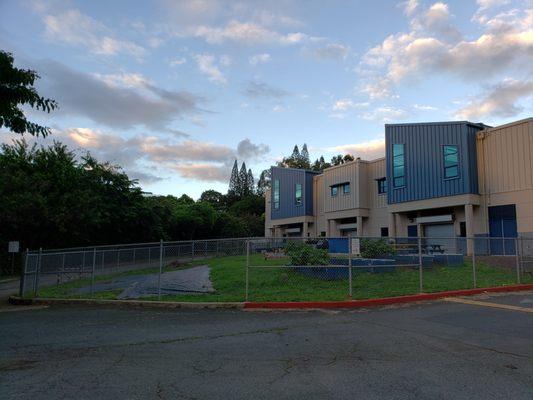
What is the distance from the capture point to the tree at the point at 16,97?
8914 millimetres

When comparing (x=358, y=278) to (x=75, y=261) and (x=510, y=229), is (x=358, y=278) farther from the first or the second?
(x=510, y=229)

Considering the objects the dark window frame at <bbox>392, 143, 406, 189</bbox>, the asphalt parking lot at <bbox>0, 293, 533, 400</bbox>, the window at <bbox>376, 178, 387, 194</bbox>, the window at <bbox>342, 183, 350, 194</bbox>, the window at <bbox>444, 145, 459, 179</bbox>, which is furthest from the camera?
the window at <bbox>342, 183, 350, 194</bbox>

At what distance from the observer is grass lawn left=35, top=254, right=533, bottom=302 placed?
45.5 ft

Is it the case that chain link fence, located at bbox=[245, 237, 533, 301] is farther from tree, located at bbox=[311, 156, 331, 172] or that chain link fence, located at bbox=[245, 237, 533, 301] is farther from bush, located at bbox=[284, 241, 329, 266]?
tree, located at bbox=[311, 156, 331, 172]

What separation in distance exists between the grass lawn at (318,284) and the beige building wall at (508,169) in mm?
8510

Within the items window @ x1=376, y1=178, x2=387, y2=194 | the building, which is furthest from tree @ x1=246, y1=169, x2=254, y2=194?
window @ x1=376, y1=178, x2=387, y2=194

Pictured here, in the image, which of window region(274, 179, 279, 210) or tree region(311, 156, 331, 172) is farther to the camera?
tree region(311, 156, 331, 172)

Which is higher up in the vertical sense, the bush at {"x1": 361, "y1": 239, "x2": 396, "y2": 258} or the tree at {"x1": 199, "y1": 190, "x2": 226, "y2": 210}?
the tree at {"x1": 199, "y1": 190, "x2": 226, "y2": 210}

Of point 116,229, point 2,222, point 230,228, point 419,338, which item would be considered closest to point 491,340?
point 419,338

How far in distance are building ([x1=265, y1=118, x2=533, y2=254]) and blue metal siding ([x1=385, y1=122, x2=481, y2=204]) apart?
61 millimetres

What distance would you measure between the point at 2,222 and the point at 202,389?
28859 mm

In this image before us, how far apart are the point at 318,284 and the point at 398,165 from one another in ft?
69.4

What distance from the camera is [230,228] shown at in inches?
2623

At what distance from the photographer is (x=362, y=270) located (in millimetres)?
17406
